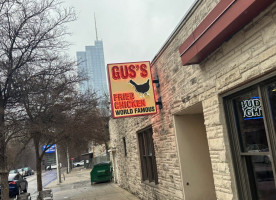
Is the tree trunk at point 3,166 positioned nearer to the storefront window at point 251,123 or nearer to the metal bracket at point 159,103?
the metal bracket at point 159,103

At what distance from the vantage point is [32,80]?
971 centimetres

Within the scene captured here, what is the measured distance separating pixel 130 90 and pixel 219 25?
3540mm

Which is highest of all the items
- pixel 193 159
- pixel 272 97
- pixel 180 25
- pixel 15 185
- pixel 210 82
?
pixel 180 25

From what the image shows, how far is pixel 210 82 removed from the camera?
15.6 ft

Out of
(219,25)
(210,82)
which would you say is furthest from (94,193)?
(219,25)

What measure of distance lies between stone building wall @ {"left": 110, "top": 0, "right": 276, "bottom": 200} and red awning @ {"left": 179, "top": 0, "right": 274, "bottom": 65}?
0.10 metres

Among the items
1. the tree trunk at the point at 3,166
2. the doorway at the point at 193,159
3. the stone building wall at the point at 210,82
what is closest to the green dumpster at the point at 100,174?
the tree trunk at the point at 3,166

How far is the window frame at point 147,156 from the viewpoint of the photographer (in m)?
9.14

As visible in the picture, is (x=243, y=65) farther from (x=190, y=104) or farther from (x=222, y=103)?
(x=190, y=104)

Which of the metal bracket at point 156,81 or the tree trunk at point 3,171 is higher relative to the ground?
the metal bracket at point 156,81

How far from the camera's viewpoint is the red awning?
3.31 metres

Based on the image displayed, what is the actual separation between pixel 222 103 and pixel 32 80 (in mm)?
6942

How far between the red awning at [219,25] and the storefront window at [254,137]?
0.77 m

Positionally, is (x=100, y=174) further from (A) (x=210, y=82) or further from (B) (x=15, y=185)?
(A) (x=210, y=82)
